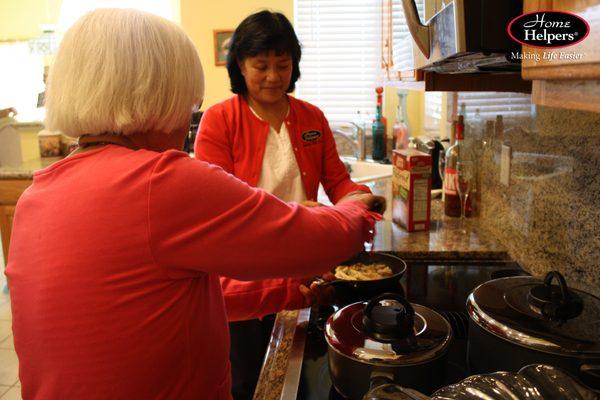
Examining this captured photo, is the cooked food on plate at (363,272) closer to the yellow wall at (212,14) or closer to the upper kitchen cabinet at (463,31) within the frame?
the upper kitchen cabinet at (463,31)

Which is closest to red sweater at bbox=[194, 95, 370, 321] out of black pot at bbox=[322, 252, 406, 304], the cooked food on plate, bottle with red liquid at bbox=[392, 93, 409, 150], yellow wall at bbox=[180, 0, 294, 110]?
the cooked food on plate

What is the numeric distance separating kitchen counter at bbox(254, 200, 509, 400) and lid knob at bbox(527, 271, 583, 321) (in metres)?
0.42

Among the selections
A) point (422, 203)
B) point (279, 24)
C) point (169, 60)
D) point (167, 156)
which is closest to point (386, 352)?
point (167, 156)

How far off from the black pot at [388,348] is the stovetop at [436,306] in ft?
0.35

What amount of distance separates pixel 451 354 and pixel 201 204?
606mm

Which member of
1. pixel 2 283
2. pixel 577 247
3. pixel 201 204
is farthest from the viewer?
pixel 2 283

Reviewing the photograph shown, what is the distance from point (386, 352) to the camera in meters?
0.79

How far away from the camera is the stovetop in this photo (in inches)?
37.4

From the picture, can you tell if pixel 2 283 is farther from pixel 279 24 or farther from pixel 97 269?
pixel 97 269

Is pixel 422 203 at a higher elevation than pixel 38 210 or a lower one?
lower

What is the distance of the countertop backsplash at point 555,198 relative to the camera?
1088 mm

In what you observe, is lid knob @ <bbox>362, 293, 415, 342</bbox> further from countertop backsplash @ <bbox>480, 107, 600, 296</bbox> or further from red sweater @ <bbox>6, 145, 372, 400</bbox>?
countertop backsplash @ <bbox>480, 107, 600, 296</bbox>

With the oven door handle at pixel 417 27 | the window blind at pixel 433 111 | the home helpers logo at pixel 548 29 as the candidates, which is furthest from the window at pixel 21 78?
the home helpers logo at pixel 548 29

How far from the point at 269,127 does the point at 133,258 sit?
1.08 metres
